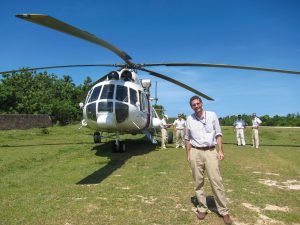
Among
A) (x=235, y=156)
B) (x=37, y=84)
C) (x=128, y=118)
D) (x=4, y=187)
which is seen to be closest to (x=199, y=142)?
(x=4, y=187)

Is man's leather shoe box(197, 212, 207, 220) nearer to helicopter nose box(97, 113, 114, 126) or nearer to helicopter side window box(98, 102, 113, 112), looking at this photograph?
helicopter nose box(97, 113, 114, 126)

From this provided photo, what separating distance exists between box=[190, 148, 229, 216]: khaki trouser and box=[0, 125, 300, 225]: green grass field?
25 centimetres

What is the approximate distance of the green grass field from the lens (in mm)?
5062

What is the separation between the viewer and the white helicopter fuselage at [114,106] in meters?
11.2

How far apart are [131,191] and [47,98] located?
4384 centimetres

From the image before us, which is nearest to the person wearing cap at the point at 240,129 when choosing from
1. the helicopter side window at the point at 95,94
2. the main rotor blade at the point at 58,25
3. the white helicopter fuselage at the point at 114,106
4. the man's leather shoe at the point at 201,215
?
the white helicopter fuselage at the point at 114,106

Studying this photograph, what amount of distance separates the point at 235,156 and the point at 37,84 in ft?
161

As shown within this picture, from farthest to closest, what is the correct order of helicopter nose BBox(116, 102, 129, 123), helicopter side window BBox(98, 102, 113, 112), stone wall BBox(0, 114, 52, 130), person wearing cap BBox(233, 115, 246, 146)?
stone wall BBox(0, 114, 52, 130) → person wearing cap BBox(233, 115, 246, 146) → helicopter nose BBox(116, 102, 129, 123) → helicopter side window BBox(98, 102, 113, 112)

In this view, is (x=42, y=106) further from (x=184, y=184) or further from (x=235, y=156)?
(x=184, y=184)

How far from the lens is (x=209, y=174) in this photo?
4996 millimetres

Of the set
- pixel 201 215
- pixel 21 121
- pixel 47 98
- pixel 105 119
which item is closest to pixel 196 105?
pixel 201 215

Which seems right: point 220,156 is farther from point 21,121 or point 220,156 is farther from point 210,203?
point 21,121

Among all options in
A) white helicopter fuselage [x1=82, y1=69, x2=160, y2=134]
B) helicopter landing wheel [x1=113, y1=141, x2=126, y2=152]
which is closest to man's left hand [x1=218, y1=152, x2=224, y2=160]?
white helicopter fuselage [x1=82, y1=69, x2=160, y2=134]

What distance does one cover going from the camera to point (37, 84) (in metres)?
55.2
